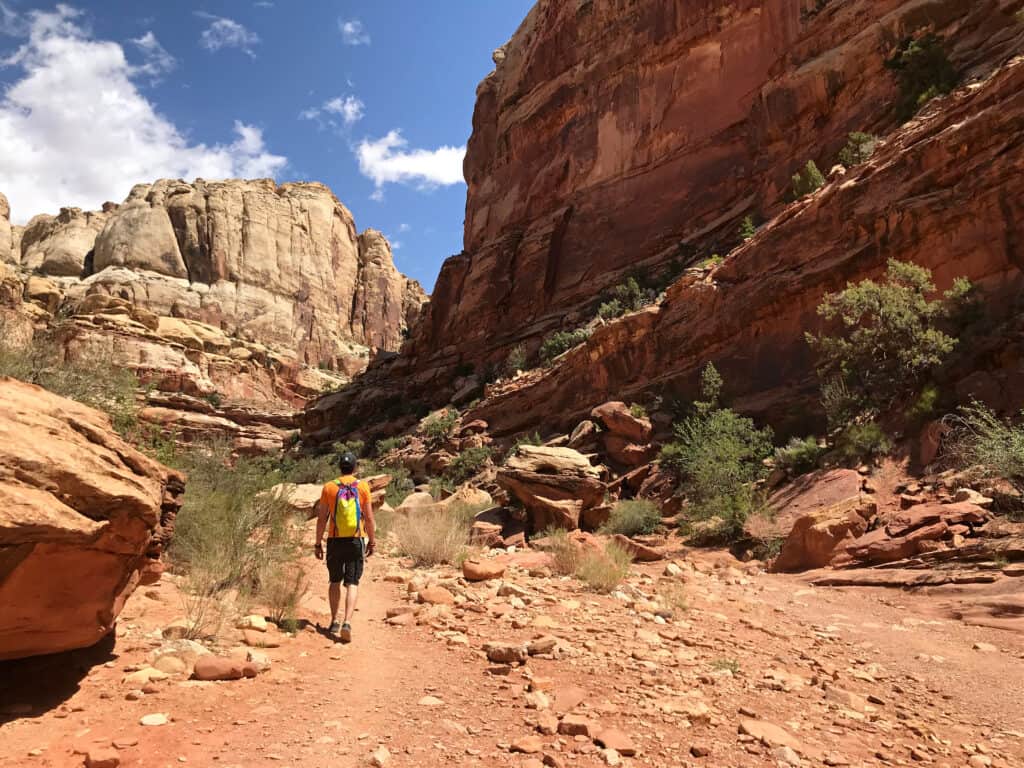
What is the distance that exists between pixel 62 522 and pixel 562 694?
259 centimetres

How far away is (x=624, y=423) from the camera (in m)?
16.5

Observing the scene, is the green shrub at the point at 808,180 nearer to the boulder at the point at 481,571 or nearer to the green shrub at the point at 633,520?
the green shrub at the point at 633,520

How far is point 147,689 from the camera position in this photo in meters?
3.09

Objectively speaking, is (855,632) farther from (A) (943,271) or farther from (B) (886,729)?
(A) (943,271)

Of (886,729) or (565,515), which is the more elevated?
(565,515)

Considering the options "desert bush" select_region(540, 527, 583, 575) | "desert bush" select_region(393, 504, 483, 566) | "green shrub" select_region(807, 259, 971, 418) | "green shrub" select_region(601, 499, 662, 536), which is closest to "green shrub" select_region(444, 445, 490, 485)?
"green shrub" select_region(601, 499, 662, 536)

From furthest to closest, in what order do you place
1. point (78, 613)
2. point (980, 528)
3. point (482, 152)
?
point (482, 152)
point (980, 528)
point (78, 613)

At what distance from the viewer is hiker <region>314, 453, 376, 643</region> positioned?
16.6 feet

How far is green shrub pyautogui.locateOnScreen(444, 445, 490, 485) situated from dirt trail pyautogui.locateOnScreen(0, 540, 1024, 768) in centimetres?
1534

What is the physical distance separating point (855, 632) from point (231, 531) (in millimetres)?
5573

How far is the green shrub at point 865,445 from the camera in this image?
9.94 meters

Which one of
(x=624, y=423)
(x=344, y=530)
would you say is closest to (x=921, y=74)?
(x=624, y=423)

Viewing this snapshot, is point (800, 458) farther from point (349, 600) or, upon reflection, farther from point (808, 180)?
point (808, 180)

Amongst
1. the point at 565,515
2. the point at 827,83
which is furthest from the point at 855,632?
the point at 827,83
